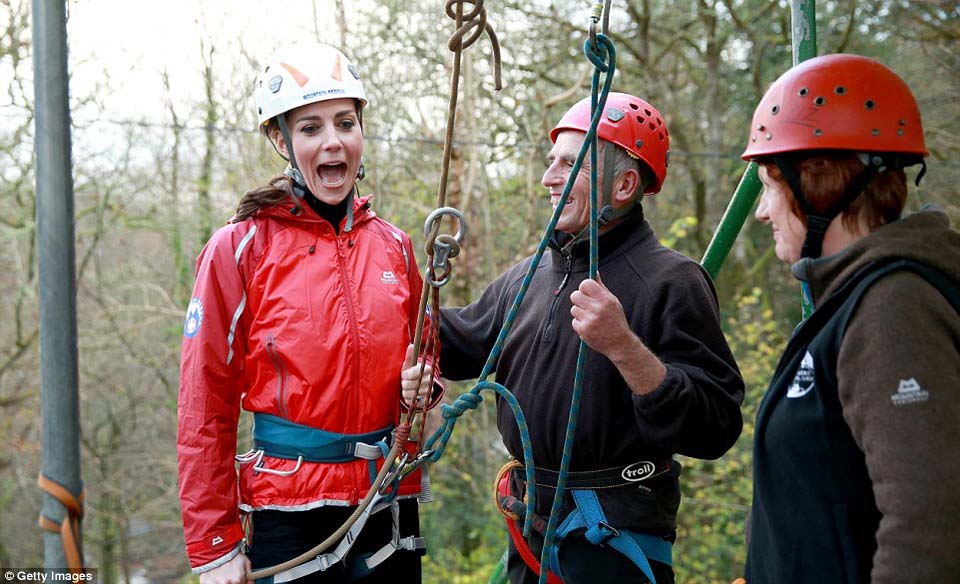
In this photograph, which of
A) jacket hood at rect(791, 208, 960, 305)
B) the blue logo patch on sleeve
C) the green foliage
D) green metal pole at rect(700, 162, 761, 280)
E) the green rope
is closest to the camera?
jacket hood at rect(791, 208, 960, 305)

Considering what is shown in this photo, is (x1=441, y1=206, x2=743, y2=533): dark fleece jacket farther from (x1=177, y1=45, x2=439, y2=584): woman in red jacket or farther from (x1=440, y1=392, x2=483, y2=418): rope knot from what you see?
(x1=177, y1=45, x2=439, y2=584): woman in red jacket

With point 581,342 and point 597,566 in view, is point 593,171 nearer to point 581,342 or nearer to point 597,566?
point 581,342

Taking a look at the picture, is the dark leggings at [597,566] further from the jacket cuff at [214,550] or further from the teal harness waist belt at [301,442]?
Result: the jacket cuff at [214,550]

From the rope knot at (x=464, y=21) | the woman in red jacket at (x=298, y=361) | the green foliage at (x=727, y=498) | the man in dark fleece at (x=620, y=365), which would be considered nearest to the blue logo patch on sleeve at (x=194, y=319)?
the woman in red jacket at (x=298, y=361)

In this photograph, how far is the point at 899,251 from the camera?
1.43m

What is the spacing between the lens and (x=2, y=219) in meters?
9.55

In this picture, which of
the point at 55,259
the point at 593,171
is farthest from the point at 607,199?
the point at 55,259

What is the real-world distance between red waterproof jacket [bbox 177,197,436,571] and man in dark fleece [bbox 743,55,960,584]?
1.13 metres

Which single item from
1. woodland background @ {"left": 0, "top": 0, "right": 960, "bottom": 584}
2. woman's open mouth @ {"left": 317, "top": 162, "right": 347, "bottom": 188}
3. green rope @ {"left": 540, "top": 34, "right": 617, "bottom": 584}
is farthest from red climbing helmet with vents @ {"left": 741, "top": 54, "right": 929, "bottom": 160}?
woodland background @ {"left": 0, "top": 0, "right": 960, "bottom": 584}

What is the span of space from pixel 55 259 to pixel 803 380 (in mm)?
1399

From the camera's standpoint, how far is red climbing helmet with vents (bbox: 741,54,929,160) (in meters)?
1.61

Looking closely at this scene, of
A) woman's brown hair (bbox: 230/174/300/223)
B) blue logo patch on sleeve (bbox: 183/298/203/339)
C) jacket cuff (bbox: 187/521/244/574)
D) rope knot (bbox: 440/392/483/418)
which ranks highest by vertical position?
woman's brown hair (bbox: 230/174/300/223)

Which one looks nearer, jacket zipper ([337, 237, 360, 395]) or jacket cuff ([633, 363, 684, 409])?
jacket cuff ([633, 363, 684, 409])

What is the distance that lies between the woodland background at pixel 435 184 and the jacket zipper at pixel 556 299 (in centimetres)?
521
